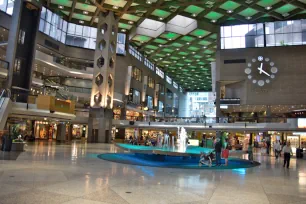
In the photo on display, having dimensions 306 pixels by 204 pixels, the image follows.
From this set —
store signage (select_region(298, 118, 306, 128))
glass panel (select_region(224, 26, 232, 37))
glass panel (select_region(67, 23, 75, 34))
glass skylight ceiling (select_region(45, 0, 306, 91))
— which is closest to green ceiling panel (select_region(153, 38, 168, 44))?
glass skylight ceiling (select_region(45, 0, 306, 91))

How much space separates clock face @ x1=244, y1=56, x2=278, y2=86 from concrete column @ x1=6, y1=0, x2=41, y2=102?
2861 cm

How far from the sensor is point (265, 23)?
40.6m

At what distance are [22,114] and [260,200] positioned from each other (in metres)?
22.5

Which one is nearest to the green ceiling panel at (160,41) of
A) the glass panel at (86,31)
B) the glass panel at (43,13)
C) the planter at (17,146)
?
the glass panel at (86,31)

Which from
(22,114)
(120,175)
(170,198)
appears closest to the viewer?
(170,198)

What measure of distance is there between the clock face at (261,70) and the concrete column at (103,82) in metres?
19.6

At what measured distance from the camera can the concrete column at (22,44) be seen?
2859cm

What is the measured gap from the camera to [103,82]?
35.9 meters

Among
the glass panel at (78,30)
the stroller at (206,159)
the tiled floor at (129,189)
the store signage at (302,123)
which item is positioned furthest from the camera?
the glass panel at (78,30)

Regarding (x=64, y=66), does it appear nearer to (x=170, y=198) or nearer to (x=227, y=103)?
(x=227, y=103)

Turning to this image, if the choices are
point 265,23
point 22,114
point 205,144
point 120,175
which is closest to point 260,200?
point 120,175

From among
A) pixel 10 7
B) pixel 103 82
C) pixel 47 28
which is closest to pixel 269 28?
pixel 103 82

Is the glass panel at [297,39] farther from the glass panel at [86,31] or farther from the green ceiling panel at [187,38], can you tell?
the glass panel at [86,31]

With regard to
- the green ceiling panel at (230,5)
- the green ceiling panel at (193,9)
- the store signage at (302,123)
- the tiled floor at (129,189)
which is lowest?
the tiled floor at (129,189)
